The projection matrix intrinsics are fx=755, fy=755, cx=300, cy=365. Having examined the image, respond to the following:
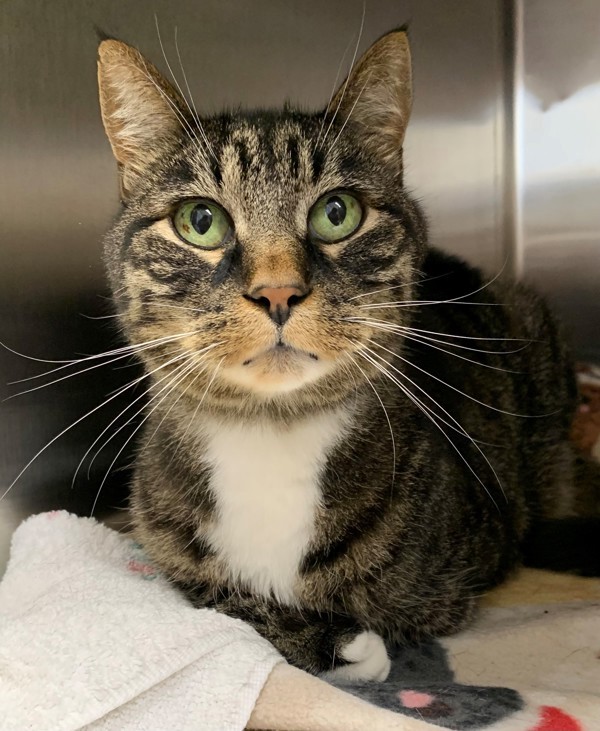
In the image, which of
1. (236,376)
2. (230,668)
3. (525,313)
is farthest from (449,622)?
(525,313)

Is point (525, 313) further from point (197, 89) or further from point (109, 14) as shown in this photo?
point (109, 14)

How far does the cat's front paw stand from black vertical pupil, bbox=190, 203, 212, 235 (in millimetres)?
656

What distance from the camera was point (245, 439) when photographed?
1189 millimetres

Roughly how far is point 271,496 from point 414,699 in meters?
0.36

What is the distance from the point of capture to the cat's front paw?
111cm

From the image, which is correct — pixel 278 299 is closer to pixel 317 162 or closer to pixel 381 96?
pixel 317 162

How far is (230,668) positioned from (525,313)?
1.23 meters

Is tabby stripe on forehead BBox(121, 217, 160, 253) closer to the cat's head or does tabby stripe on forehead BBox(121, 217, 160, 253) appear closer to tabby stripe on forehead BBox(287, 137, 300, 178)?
the cat's head

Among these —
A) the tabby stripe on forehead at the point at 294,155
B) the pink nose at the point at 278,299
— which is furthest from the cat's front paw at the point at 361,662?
the tabby stripe on forehead at the point at 294,155

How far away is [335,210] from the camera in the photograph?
1.16 metres

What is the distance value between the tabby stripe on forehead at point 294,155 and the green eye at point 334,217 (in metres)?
0.06

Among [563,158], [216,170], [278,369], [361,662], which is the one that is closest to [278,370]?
[278,369]

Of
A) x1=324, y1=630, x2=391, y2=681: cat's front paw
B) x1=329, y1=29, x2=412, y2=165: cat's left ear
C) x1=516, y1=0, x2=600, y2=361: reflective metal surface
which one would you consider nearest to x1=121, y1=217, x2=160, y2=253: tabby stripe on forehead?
x1=329, y1=29, x2=412, y2=165: cat's left ear

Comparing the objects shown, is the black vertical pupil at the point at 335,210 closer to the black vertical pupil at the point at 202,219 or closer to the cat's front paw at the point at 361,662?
the black vertical pupil at the point at 202,219
